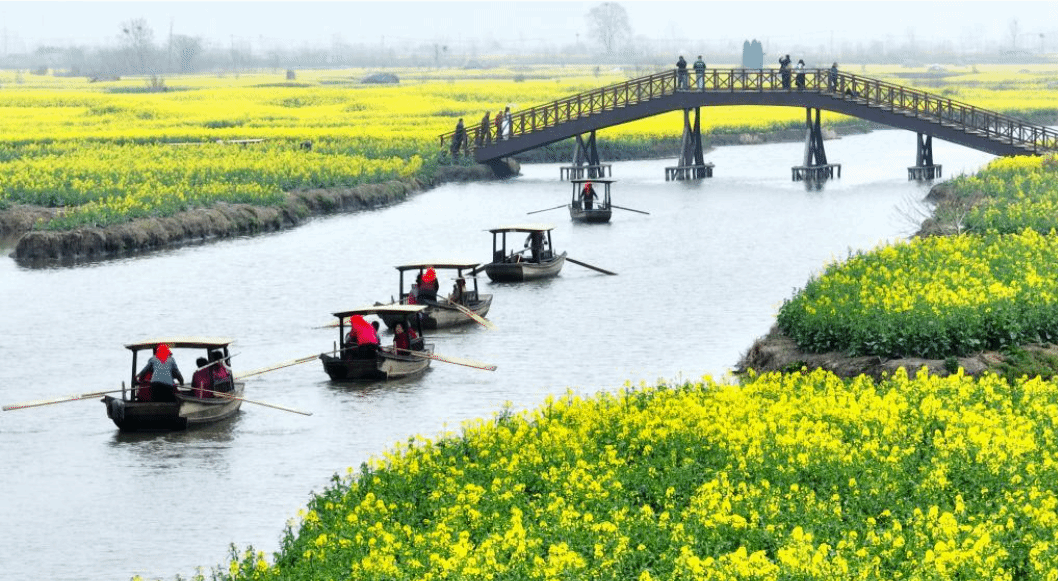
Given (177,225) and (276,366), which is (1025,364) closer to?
(276,366)

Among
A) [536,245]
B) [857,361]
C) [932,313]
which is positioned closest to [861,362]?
[857,361]

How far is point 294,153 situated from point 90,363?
41.8 m

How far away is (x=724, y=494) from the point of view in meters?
21.1

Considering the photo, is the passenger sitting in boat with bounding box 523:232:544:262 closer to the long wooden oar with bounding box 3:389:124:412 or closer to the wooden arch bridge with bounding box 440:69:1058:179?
the long wooden oar with bounding box 3:389:124:412

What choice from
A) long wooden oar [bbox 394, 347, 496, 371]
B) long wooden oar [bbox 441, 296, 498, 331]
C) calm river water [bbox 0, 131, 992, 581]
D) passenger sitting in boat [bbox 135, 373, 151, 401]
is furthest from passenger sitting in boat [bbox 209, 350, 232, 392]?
long wooden oar [bbox 441, 296, 498, 331]

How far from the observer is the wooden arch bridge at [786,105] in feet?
237

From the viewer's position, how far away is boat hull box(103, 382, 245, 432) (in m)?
30.3

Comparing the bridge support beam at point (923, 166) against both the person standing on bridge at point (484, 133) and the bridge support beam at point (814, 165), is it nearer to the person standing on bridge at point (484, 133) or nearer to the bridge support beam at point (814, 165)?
the bridge support beam at point (814, 165)

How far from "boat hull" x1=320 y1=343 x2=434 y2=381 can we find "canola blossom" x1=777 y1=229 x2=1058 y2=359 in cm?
765

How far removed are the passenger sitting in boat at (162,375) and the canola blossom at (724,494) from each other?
5.60m

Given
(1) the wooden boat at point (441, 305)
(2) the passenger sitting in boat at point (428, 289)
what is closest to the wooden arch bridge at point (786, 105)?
(1) the wooden boat at point (441, 305)

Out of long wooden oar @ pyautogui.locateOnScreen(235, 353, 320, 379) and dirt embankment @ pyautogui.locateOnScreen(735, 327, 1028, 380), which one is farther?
long wooden oar @ pyautogui.locateOnScreen(235, 353, 320, 379)

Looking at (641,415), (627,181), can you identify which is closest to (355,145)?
(627,181)

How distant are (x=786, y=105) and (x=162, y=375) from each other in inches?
1904
